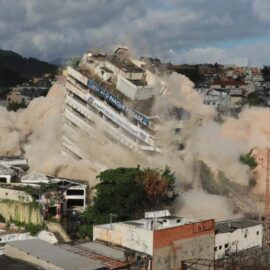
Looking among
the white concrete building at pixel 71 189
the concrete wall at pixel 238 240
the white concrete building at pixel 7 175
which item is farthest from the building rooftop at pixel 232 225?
the white concrete building at pixel 7 175

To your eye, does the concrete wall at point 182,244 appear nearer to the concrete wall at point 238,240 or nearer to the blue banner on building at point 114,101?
the concrete wall at point 238,240

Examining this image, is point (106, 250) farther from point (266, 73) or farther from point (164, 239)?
point (266, 73)

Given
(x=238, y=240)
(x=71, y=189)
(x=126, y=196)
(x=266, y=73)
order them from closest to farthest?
(x=238, y=240)
(x=126, y=196)
(x=71, y=189)
(x=266, y=73)

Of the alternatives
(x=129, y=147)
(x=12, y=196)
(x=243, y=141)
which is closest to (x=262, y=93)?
(x=243, y=141)

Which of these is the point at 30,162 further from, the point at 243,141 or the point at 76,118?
the point at 243,141

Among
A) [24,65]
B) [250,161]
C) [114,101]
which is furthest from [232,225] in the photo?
[24,65]

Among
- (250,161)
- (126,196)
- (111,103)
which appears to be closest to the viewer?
(126,196)
